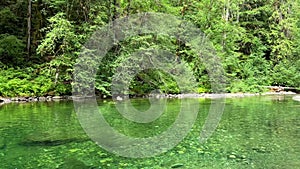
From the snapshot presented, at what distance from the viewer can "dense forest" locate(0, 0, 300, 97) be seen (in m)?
23.2

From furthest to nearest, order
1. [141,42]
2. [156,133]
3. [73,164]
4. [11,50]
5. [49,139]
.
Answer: [141,42] < [11,50] < [156,133] < [49,139] < [73,164]

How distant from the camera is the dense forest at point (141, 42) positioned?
23.2 m

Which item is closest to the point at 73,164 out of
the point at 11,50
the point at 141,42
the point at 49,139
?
the point at 49,139

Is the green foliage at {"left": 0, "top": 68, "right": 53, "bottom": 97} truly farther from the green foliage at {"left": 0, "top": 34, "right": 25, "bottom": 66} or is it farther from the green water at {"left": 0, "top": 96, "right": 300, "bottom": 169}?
the green water at {"left": 0, "top": 96, "right": 300, "bottom": 169}

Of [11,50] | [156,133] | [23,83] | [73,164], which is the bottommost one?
[73,164]

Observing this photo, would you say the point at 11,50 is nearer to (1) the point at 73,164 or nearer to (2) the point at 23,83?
(2) the point at 23,83

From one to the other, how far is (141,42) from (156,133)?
594 inches

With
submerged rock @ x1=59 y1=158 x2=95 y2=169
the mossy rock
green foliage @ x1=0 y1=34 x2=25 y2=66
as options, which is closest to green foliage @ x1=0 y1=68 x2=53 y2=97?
green foliage @ x1=0 y1=34 x2=25 y2=66

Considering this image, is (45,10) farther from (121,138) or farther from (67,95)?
(121,138)

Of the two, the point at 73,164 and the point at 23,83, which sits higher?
the point at 23,83

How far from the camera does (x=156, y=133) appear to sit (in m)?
11.0

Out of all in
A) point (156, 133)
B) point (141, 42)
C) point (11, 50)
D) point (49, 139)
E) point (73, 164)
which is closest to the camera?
point (73, 164)

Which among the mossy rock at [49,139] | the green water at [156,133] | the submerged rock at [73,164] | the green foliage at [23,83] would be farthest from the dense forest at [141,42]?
the submerged rock at [73,164]

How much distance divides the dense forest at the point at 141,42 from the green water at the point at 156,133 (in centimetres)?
925
